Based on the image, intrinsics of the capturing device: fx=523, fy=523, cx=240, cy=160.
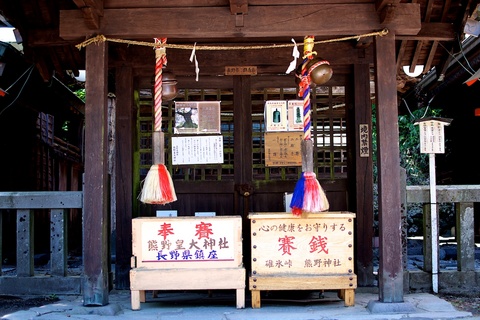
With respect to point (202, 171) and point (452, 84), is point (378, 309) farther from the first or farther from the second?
point (452, 84)

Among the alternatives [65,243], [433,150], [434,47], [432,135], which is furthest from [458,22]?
[65,243]

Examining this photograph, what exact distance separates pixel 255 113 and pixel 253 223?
2136 millimetres

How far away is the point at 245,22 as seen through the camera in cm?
631

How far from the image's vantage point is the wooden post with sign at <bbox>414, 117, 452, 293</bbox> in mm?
7422

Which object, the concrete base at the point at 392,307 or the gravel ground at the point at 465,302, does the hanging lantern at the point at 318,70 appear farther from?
the gravel ground at the point at 465,302

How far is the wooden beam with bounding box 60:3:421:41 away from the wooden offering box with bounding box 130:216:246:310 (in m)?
2.32

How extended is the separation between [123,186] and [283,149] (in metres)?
2.44

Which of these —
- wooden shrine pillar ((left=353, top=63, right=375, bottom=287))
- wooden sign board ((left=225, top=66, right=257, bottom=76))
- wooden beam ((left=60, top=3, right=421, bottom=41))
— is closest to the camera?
wooden beam ((left=60, top=3, right=421, bottom=41))

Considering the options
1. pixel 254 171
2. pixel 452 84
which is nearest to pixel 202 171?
pixel 254 171

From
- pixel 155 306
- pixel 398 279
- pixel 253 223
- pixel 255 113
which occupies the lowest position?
pixel 155 306

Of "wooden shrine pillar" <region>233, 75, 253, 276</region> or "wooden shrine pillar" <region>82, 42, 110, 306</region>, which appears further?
"wooden shrine pillar" <region>233, 75, 253, 276</region>

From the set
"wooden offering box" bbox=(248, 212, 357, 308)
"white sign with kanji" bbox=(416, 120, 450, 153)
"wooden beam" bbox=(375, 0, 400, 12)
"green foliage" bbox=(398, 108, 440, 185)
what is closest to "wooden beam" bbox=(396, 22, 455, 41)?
"white sign with kanji" bbox=(416, 120, 450, 153)

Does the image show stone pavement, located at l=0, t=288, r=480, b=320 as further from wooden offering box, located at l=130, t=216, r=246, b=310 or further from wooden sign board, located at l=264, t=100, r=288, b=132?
wooden sign board, located at l=264, t=100, r=288, b=132

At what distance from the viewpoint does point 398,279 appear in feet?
20.2
